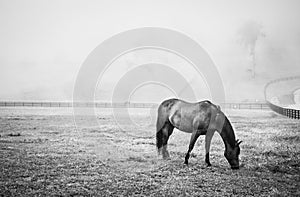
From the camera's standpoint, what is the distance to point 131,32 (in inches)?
1474

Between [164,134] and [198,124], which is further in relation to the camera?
[164,134]

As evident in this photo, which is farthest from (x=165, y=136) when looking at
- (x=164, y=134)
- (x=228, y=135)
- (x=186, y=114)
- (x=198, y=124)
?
(x=228, y=135)

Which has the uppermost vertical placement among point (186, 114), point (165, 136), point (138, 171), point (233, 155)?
point (186, 114)

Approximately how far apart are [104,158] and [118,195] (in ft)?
16.7

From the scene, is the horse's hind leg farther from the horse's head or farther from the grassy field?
the horse's head

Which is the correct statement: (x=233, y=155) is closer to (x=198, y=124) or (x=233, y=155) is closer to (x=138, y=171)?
(x=198, y=124)

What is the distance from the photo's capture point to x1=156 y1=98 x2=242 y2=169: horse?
32.7ft

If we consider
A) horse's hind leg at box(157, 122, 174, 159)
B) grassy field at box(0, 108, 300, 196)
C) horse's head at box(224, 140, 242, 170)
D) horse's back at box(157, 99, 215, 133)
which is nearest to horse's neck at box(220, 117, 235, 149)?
horse's head at box(224, 140, 242, 170)

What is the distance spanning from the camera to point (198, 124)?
405 inches

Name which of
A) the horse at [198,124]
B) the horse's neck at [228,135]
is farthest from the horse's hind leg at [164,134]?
the horse's neck at [228,135]

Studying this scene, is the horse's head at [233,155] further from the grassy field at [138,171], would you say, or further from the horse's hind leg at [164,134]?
the horse's hind leg at [164,134]

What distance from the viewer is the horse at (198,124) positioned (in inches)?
392

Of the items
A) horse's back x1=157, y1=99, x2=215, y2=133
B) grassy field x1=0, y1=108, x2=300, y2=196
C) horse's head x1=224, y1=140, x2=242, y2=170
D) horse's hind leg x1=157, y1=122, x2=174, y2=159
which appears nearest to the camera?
grassy field x1=0, y1=108, x2=300, y2=196

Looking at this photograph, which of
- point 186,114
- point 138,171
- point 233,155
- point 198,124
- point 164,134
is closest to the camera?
point 138,171
